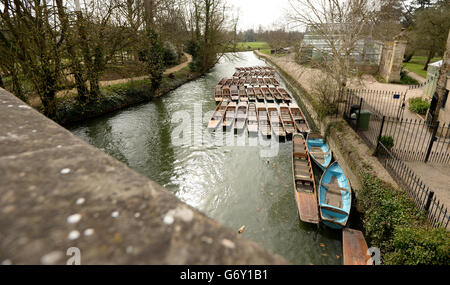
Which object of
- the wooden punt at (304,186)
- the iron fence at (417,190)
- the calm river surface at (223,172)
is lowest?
the calm river surface at (223,172)

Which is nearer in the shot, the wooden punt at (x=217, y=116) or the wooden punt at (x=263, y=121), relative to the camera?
the wooden punt at (x=263, y=121)

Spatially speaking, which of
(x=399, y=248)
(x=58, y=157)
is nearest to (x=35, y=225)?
(x=58, y=157)

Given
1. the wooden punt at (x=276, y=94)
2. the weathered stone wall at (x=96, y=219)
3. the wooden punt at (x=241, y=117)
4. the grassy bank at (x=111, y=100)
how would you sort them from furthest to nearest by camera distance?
the wooden punt at (x=276, y=94) < the grassy bank at (x=111, y=100) < the wooden punt at (x=241, y=117) < the weathered stone wall at (x=96, y=219)

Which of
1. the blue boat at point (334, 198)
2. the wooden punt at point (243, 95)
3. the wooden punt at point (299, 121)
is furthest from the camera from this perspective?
the wooden punt at point (243, 95)

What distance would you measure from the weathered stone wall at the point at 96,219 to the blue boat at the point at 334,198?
24.8 ft

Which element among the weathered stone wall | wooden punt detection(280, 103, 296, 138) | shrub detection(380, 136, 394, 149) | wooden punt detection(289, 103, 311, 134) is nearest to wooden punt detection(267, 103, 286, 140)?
wooden punt detection(280, 103, 296, 138)

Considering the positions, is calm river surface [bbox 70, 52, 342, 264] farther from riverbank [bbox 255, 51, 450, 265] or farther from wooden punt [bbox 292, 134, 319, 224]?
riverbank [bbox 255, 51, 450, 265]

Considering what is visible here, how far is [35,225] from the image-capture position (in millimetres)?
747

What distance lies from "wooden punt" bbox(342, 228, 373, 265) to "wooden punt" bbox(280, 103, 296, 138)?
7672 mm

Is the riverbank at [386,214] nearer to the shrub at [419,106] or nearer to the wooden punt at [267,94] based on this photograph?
the shrub at [419,106]

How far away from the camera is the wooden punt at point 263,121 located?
571 inches

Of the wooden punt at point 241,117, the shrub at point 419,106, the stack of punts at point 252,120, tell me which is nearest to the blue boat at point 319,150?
the stack of punts at point 252,120

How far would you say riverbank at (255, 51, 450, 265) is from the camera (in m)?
4.96

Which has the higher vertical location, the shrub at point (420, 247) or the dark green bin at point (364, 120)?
the dark green bin at point (364, 120)
